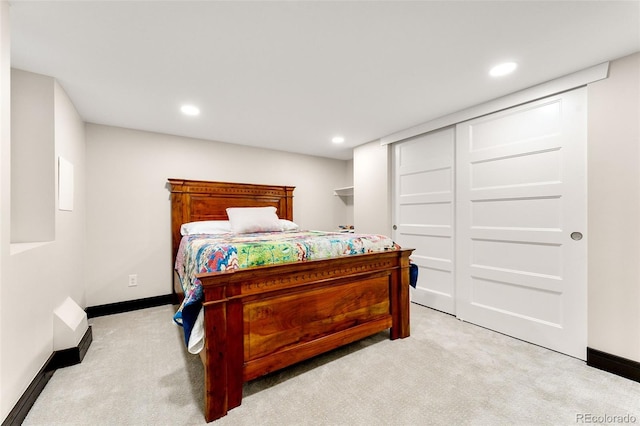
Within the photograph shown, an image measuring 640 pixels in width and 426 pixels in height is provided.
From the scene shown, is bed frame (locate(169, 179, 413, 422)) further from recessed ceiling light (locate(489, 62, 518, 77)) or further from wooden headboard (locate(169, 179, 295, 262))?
wooden headboard (locate(169, 179, 295, 262))

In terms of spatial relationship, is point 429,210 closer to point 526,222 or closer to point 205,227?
point 526,222

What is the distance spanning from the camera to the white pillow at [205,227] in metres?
3.17

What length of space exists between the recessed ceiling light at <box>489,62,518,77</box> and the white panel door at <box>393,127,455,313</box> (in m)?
0.89

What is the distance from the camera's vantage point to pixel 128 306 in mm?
3131

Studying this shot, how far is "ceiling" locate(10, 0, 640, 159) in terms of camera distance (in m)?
1.42

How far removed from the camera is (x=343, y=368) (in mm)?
1904

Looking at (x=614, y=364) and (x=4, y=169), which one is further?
(x=614, y=364)

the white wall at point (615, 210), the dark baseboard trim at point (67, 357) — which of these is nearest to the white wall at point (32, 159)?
the dark baseboard trim at point (67, 357)

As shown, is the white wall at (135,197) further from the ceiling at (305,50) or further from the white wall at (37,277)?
the ceiling at (305,50)

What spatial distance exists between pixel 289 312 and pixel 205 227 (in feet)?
6.22

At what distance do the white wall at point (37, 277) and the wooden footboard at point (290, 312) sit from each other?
100 cm

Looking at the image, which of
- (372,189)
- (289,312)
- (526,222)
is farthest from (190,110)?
(526,222)

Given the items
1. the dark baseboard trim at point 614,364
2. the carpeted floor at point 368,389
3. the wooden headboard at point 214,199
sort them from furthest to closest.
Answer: the wooden headboard at point 214,199, the dark baseboard trim at point 614,364, the carpeted floor at point 368,389

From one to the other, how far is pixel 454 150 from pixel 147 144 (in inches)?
142
